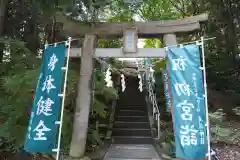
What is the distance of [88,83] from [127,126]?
11.2 ft

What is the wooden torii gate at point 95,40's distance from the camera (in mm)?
7207

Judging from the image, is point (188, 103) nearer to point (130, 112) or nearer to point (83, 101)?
point (83, 101)

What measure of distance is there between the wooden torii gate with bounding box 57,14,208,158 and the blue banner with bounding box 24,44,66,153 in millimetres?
1609

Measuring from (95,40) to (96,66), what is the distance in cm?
312

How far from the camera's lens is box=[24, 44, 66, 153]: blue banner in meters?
5.46

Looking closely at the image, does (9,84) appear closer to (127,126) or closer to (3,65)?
(3,65)

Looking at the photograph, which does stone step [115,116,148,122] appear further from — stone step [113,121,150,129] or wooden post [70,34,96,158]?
wooden post [70,34,96,158]

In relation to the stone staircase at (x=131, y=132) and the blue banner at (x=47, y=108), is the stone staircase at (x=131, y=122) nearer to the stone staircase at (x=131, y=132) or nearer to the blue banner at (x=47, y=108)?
the stone staircase at (x=131, y=132)

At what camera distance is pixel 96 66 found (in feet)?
35.0

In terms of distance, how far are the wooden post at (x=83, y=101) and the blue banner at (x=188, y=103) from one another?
2.57m

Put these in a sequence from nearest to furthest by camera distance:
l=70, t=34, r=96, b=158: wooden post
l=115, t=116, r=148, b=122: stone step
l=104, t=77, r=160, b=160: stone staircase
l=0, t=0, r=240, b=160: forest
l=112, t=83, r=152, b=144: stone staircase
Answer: l=0, t=0, r=240, b=160: forest, l=70, t=34, r=96, b=158: wooden post, l=104, t=77, r=160, b=160: stone staircase, l=112, t=83, r=152, b=144: stone staircase, l=115, t=116, r=148, b=122: stone step

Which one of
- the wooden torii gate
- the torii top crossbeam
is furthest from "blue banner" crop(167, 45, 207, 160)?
the torii top crossbeam

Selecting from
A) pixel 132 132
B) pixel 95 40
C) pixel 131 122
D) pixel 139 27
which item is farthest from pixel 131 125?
pixel 139 27

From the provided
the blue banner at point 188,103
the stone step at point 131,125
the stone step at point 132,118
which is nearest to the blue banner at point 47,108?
the blue banner at point 188,103
